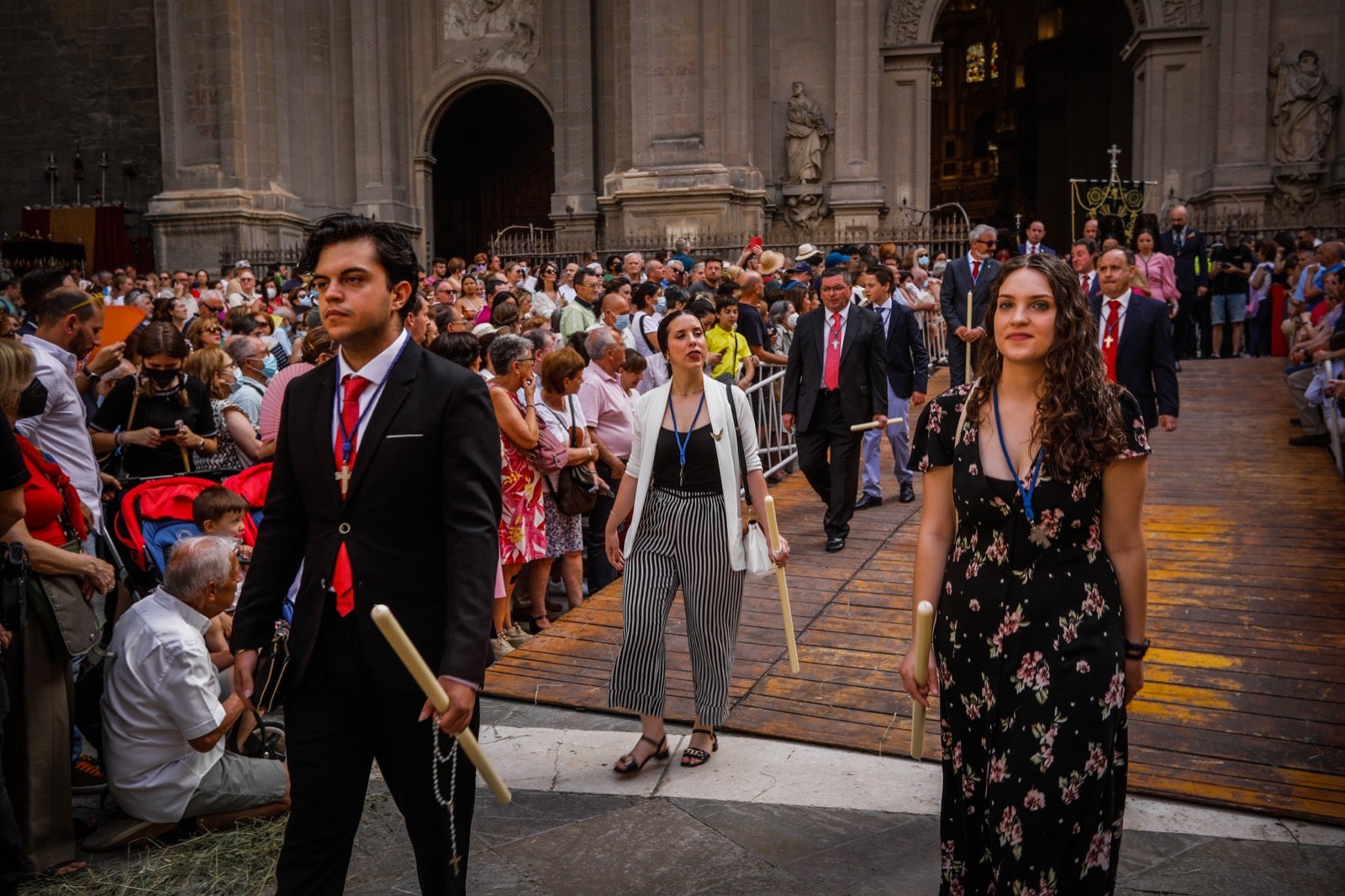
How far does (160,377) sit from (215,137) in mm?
19899

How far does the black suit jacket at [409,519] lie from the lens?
3.04 m

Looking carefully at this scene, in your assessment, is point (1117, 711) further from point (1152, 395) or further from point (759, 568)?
point (1152, 395)

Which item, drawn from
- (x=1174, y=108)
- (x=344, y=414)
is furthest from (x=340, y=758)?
(x=1174, y=108)

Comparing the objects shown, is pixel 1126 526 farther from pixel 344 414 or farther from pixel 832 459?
pixel 832 459

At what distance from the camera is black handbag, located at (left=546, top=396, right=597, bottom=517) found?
7.67 metres

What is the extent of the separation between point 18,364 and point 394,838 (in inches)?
90.2

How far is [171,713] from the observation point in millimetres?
4719

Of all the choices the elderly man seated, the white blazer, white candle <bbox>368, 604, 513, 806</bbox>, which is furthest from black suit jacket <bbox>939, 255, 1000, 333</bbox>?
white candle <bbox>368, 604, 513, 806</bbox>

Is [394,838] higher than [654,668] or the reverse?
the reverse

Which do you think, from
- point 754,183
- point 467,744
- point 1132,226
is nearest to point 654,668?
point 467,744

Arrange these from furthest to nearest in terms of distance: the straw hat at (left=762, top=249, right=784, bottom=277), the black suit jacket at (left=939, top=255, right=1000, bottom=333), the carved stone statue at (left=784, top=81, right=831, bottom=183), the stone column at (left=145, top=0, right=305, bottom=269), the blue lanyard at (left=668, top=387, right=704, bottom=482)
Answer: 1. the carved stone statue at (left=784, top=81, right=831, bottom=183)
2. the stone column at (left=145, top=0, right=305, bottom=269)
3. the straw hat at (left=762, top=249, right=784, bottom=277)
4. the black suit jacket at (left=939, top=255, right=1000, bottom=333)
5. the blue lanyard at (left=668, top=387, right=704, bottom=482)

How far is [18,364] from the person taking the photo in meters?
4.43

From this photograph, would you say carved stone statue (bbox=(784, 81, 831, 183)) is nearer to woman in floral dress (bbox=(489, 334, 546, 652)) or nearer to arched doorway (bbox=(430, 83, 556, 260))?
arched doorway (bbox=(430, 83, 556, 260))

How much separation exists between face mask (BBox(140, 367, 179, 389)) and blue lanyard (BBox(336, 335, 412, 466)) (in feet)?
13.1
